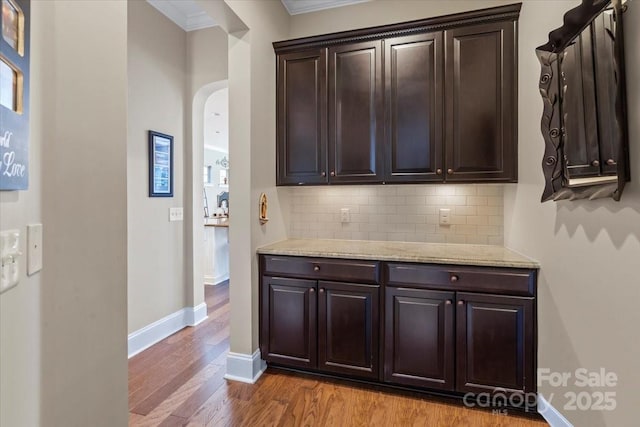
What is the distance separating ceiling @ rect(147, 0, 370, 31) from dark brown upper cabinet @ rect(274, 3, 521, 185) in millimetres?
541

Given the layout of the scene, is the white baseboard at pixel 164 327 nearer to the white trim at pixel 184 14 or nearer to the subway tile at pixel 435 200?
the subway tile at pixel 435 200

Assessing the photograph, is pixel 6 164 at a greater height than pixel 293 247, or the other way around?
pixel 6 164

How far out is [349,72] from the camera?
2449 mm

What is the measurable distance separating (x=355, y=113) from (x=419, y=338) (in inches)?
66.5

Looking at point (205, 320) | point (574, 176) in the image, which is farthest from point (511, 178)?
point (205, 320)

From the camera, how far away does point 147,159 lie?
2.80 metres

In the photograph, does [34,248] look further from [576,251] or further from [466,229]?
[466,229]

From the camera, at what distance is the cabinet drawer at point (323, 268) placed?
7.09ft

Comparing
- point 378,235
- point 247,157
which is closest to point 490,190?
point 378,235

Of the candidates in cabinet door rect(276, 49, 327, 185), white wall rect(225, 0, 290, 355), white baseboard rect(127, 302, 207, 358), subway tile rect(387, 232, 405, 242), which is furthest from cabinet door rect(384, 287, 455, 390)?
white baseboard rect(127, 302, 207, 358)

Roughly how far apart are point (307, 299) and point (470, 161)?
1525 millimetres

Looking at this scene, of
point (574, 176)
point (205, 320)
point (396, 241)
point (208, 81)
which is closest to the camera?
point (574, 176)

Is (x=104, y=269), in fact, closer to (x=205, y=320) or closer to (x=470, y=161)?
(x=470, y=161)

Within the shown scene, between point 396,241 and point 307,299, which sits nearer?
point 307,299
